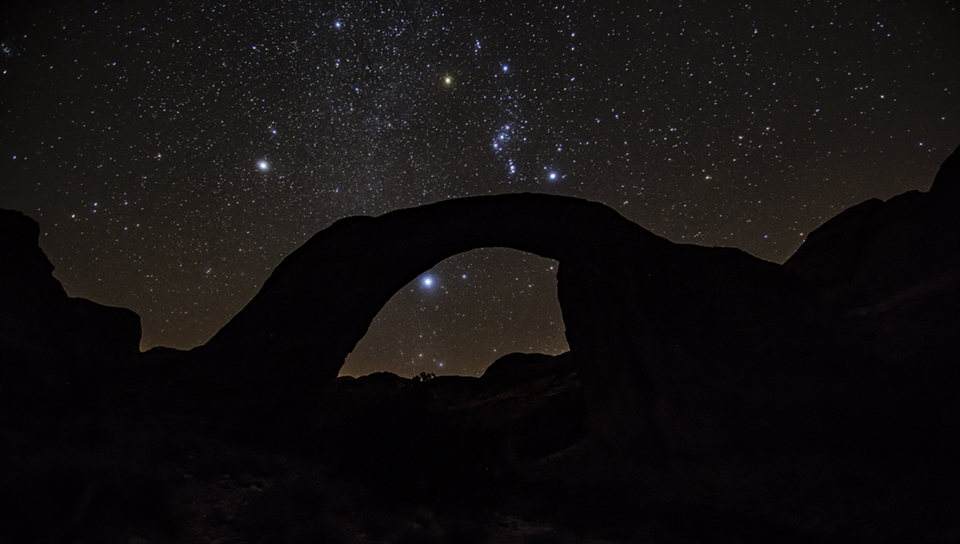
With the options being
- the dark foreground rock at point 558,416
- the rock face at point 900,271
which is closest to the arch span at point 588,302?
the dark foreground rock at point 558,416

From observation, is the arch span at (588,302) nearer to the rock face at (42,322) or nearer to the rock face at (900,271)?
the rock face at (900,271)

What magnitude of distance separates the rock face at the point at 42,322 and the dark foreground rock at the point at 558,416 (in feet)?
0.18

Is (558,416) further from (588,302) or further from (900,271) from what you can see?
(900,271)

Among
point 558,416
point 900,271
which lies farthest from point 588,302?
point 900,271

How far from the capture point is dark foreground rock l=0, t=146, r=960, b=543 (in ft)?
24.1

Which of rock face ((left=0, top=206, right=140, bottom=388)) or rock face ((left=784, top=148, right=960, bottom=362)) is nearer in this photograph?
rock face ((left=0, top=206, right=140, bottom=388))

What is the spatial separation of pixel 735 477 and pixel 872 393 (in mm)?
4002

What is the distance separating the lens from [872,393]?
9891mm

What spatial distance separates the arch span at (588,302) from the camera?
10.3 meters

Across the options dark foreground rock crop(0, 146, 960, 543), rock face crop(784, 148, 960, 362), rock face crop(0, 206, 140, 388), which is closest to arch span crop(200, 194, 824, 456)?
dark foreground rock crop(0, 146, 960, 543)

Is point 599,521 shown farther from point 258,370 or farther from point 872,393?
point 258,370

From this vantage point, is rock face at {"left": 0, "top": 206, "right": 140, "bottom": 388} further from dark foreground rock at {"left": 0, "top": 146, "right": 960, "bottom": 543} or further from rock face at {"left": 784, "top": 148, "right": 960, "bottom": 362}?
rock face at {"left": 784, "top": 148, "right": 960, "bottom": 362}

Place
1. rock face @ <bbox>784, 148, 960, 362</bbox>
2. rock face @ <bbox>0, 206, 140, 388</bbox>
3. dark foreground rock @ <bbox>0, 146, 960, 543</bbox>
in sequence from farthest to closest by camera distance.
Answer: rock face @ <bbox>784, 148, 960, 362</bbox>, rock face @ <bbox>0, 206, 140, 388</bbox>, dark foreground rock @ <bbox>0, 146, 960, 543</bbox>

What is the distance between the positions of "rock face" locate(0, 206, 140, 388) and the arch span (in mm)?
3260
